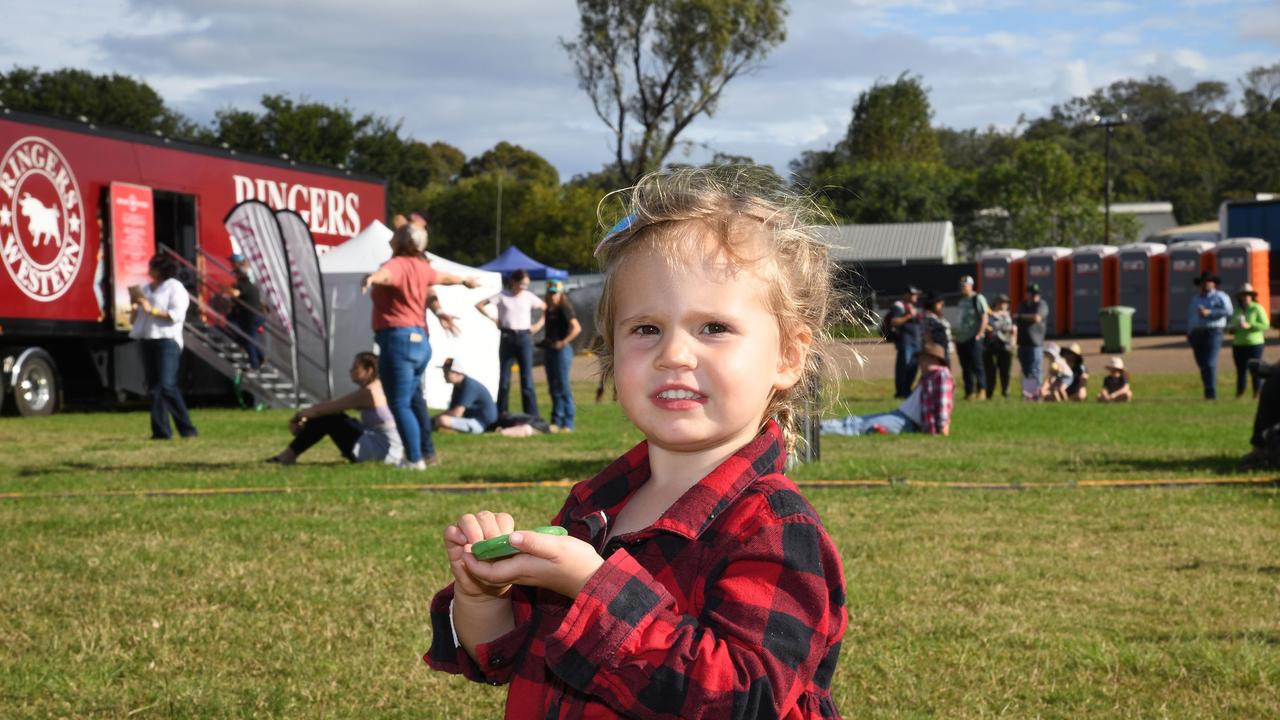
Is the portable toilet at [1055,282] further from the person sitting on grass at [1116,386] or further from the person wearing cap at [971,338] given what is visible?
the person sitting on grass at [1116,386]

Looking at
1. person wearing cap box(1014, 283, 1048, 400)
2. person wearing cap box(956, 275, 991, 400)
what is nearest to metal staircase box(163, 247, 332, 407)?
person wearing cap box(956, 275, 991, 400)

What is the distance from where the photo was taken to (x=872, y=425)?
1427 centimetres

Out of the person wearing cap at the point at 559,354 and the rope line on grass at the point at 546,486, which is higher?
the person wearing cap at the point at 559,354

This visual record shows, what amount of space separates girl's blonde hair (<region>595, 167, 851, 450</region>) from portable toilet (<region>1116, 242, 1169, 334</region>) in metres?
41.9

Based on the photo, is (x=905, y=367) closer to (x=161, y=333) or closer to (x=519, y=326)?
(x=519, y=326)

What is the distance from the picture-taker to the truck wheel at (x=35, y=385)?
60.7 ft

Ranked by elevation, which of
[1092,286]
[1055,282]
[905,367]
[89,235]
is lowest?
[905,367]

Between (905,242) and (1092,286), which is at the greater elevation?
(905,242)

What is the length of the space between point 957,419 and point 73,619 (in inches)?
489

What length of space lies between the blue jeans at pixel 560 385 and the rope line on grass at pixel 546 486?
5.90 metres

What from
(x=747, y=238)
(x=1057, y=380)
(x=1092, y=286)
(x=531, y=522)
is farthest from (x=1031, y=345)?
(x=1092, y=286)

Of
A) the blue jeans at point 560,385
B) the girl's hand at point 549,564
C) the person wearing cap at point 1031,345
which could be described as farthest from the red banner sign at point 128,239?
the girl's hand at point 549,564

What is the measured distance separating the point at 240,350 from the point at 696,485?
64.8 ft

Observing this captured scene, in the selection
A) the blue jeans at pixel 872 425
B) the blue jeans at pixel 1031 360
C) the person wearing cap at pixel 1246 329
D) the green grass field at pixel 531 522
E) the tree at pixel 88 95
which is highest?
the tree at pixel 88 95
